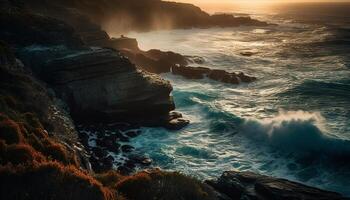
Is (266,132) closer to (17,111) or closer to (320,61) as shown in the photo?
(17,111)

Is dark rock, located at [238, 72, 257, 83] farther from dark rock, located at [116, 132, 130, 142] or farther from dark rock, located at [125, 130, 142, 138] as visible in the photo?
dark rock, located at [116, 132, 130, 142]

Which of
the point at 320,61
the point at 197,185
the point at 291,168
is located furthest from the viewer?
the point at 320,61

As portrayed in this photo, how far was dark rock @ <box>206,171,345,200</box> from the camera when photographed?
17.6 metres

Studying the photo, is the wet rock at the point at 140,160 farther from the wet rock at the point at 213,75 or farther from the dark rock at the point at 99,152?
the wet rock at the point at 213,75

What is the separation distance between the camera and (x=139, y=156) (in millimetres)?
25906

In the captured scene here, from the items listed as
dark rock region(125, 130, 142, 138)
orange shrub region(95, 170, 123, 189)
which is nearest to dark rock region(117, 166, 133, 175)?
dark rock region(125, 130, 142, 138)

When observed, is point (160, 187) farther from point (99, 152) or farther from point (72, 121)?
point (72, 121)

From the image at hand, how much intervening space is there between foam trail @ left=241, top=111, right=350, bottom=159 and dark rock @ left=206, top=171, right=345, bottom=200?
26.7ft

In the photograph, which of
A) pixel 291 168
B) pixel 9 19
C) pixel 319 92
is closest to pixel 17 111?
pixel 291 168

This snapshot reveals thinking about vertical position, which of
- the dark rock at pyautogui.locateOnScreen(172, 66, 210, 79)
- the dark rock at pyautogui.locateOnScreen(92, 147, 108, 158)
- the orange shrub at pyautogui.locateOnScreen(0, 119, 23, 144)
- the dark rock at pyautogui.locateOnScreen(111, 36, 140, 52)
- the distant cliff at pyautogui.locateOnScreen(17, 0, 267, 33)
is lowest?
the dark rock at pyautogui.locateOnScreen(92, 147, 108, 158)

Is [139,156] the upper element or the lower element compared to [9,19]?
lower

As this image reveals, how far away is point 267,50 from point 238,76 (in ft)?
101

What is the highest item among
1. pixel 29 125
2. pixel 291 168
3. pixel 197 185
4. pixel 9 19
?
pixel 9 19

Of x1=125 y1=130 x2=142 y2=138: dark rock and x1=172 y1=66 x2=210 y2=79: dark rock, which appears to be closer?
x1=125 y1=130 x2=142 y2=138: dark rock
